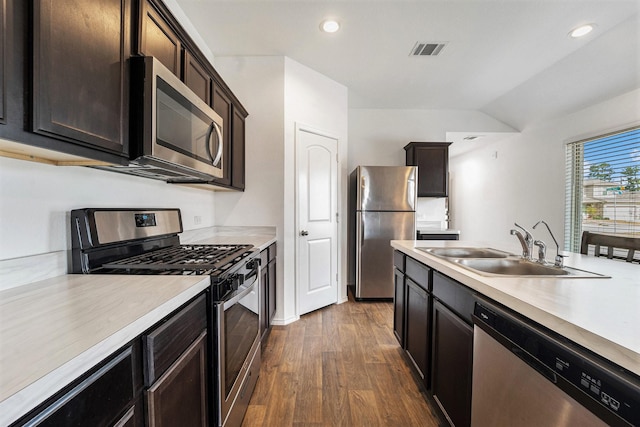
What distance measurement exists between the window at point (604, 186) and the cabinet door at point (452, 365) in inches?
113

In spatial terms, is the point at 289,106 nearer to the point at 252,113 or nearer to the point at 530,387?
the point at 252,113

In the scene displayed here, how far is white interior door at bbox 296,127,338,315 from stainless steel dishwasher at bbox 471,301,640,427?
→ 6.59 ft

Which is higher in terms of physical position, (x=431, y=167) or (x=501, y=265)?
(x=431, y=167)

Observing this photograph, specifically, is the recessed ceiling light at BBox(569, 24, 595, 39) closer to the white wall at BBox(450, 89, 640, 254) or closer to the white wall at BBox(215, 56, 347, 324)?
the white wall at BBox(450, 89, 640, 254)

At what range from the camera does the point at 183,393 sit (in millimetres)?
896

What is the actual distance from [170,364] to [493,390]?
108 cm

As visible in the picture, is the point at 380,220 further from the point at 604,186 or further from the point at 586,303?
the point at 586,303

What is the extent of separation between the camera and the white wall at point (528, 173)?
3.07 metres

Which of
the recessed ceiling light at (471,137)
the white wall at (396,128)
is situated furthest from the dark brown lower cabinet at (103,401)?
the recessed ceiling light at (471,137)

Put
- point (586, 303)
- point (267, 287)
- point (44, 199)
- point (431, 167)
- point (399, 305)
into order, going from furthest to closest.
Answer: point (431, 167), point (267, 287), point (399, 305), point (44, 199), point (586, 303)

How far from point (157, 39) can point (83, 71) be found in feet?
1.80

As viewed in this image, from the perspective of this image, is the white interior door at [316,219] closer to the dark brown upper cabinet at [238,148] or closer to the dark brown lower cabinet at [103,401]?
the dark brown upper cabinet at [238,148]

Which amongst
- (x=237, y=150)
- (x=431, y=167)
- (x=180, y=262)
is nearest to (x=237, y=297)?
(x=180, y=262)

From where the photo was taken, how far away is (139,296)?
83 centimetres
